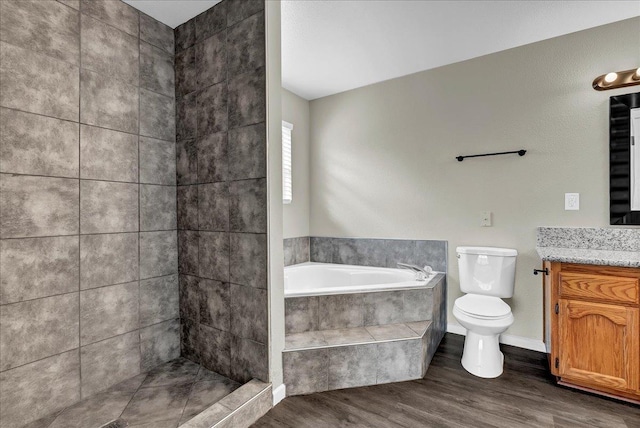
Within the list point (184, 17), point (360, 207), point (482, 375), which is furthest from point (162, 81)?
point (482, 375)

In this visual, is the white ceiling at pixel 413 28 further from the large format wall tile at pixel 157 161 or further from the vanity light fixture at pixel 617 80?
the large format wall tile at pixel 157 161

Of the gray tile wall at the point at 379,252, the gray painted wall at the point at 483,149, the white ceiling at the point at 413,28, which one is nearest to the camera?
the white ceiling at the point at 413,28

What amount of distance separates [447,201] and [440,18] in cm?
149

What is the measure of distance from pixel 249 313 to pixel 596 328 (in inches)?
81.8

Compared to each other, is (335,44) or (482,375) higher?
(335,44)

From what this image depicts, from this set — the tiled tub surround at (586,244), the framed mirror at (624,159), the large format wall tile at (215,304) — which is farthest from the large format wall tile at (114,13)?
the framed mirror at (624,159)

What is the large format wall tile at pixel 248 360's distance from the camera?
72.6 inches

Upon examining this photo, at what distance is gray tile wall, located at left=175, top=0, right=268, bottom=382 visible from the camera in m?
1.85

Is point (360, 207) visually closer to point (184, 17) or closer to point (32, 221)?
point (184, 17)

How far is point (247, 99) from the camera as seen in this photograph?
1.89 metres

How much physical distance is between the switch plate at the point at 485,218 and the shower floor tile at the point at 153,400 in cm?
231

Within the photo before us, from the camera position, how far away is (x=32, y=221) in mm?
1578

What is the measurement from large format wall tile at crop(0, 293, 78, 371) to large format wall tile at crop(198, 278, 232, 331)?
2.25 feet

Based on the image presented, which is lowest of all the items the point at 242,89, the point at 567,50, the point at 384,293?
the point at 384,293
